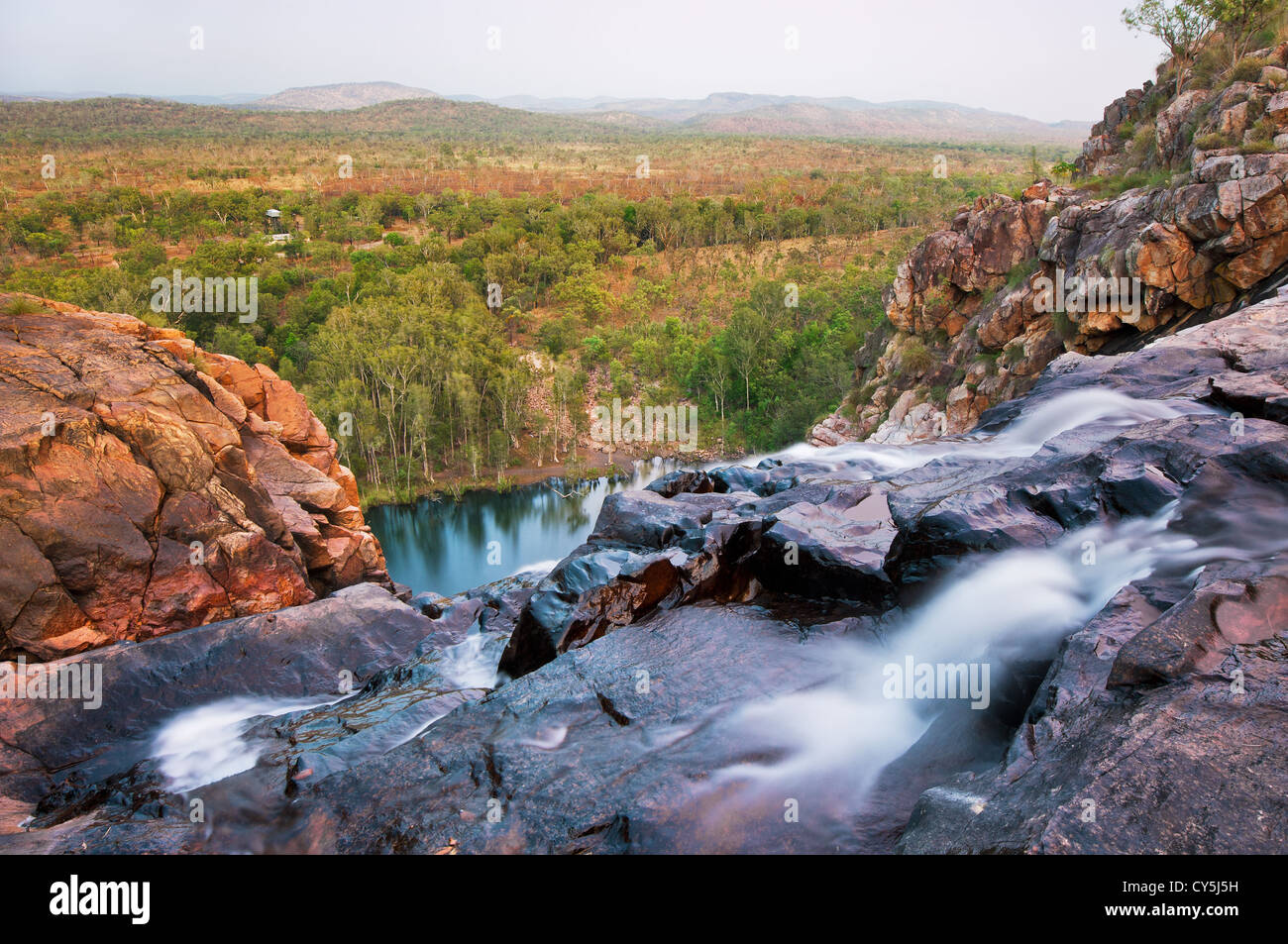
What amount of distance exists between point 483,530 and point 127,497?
27016 millimetres

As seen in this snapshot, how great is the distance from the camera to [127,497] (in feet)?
54.5

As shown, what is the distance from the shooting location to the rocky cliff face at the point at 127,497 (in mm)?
15234

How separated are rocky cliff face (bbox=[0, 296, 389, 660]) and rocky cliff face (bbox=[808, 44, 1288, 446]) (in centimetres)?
2507

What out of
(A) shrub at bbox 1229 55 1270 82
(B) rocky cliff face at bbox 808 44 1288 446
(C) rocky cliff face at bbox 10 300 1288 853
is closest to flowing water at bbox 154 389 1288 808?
(C) rocky cliff face at bbox 10 300 1288 853

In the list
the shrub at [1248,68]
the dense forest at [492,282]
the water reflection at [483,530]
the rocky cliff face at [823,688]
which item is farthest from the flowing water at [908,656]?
the dense forest at [492,282]

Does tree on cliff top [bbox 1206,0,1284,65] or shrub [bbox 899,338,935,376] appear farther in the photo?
shrub [bbox 899,338,935,376]

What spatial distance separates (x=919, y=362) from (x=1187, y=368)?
20397 mm

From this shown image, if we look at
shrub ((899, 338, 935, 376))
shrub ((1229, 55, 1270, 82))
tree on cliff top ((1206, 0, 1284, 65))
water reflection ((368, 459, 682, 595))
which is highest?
tree on cliff top ((1206, 0, 1284, 65))

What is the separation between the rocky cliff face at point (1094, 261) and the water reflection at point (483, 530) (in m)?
15.4

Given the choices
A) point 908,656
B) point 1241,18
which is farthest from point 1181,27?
point 908,656

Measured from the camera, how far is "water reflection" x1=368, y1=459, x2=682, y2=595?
3719 centimetres

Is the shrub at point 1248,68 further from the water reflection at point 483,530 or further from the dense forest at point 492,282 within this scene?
the water reflection at point 483,530

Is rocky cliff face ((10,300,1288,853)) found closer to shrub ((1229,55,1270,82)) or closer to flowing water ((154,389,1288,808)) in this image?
flowing water ((154,389,1288,808))

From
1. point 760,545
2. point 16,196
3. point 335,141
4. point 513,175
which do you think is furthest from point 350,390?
point 335,141
